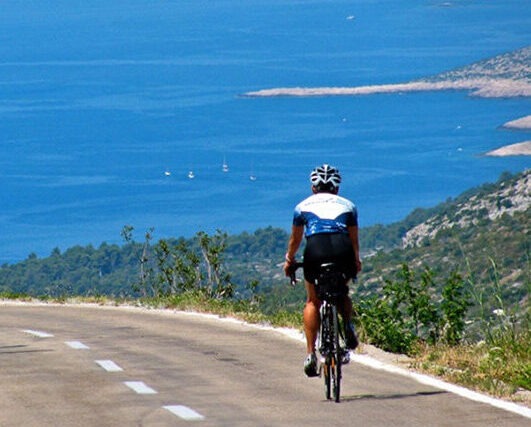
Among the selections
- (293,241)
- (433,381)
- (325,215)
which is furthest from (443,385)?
(325,215)

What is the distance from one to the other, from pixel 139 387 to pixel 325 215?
1954 millimetres

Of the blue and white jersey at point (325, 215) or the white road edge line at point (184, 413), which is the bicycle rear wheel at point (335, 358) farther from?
the white road edge line at point (184, 413)

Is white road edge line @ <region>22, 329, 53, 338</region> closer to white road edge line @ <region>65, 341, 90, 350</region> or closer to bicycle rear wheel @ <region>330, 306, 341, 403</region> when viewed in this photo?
white road edge line @ <region>65, 341, 90, 350</region>

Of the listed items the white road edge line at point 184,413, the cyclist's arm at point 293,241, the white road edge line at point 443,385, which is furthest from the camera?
the cyclist's arm at point 293,241

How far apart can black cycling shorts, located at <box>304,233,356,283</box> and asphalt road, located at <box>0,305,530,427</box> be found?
0.89m

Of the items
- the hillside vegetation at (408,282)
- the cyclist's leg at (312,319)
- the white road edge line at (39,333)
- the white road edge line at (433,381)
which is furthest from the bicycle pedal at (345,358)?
the white road edge line at (39,333)

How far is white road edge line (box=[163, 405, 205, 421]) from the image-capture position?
8836 mm

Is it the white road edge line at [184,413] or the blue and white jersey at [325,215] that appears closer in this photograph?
the white road edge line at [184,413]

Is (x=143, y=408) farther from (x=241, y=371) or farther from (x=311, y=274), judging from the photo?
(x=241, y=371)

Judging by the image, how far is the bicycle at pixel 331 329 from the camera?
9.62m

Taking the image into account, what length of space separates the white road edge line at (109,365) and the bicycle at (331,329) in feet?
8.41

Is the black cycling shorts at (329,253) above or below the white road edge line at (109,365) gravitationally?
above

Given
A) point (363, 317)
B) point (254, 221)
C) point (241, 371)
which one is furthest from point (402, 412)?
point (254, 221)

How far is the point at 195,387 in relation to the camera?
1062cm
